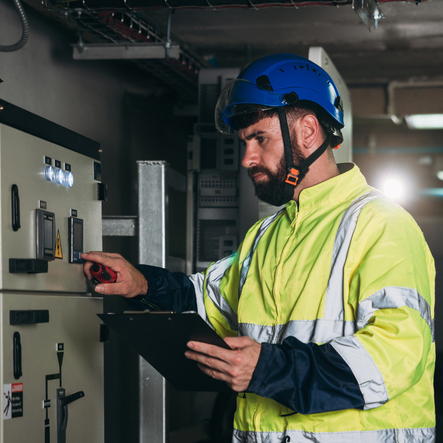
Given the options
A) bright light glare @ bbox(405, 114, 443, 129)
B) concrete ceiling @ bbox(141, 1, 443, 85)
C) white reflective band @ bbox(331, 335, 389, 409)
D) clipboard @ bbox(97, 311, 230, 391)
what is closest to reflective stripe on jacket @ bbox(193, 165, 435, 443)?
white reflective band @ bbox(331, 335, 389, 409)

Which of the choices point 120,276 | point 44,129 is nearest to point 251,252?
point 120,276

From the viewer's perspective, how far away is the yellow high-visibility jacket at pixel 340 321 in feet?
4.62

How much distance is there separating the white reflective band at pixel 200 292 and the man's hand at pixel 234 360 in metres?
0.70

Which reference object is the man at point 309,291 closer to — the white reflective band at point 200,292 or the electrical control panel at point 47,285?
the white reflective band at point 200,292

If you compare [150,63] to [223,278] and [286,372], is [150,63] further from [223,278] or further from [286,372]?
[286,372]

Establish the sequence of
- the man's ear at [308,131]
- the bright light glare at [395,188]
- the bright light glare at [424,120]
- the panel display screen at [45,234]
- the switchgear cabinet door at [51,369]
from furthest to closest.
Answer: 1. the bright light glare at [395,188]
2. the bright light glare at [424,120]
3. the man's ear at [308,131]
4. the panel display screen at [45,234]
5. the switchgear cabinet door at [51,369]

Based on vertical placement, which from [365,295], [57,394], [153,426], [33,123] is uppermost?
[33,123]

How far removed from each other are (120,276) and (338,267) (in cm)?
73

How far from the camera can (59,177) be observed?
1.95 m

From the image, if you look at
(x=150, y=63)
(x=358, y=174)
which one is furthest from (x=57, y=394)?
(x=150, y=63)

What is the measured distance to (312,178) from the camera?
191 cm

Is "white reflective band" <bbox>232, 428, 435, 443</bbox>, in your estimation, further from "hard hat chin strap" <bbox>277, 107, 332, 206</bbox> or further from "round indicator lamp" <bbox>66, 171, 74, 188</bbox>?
"round indicator lamp" <bbox>66, 171, 74, 188</bbox>

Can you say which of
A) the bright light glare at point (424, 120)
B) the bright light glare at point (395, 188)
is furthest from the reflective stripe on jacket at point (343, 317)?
the bright light glare at point (395, 188)

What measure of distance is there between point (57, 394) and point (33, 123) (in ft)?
2.62
